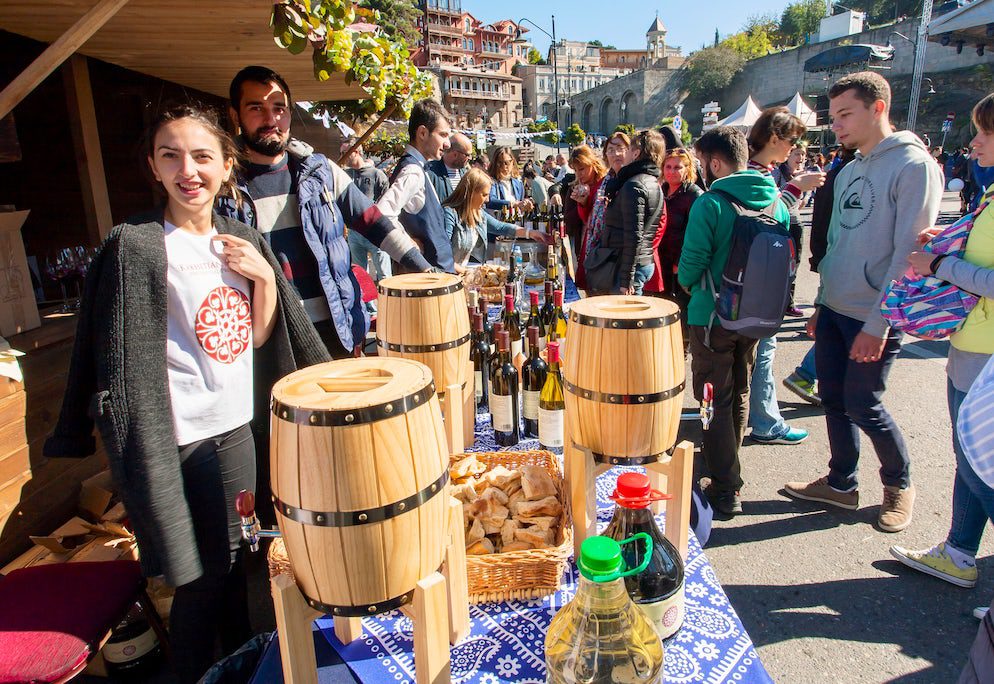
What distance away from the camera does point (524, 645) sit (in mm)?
1196

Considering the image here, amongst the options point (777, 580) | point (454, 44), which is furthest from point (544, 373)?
point (454, 44)

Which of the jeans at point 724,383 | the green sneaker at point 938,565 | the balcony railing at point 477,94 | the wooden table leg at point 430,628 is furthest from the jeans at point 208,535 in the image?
the balcony railing at point 477,94

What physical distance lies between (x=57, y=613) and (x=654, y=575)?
1743mm

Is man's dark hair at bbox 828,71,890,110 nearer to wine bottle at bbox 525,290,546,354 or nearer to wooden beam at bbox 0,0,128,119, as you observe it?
wine bottle at bbox 525,290,546,354

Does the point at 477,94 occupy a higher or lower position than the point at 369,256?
higher

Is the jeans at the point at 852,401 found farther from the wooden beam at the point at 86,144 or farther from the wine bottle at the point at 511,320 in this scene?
the wooden beam at the point at 86,144

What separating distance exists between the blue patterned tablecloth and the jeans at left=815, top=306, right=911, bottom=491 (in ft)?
6.10

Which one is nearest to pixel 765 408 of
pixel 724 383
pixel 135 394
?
pixel 724 383

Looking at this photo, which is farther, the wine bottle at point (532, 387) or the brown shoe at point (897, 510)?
the brown shoe at point (897, 510)

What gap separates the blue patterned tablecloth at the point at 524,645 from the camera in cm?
112

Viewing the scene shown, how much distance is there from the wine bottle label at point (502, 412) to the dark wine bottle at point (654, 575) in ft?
2.68

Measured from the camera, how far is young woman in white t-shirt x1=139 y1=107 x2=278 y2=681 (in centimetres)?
150

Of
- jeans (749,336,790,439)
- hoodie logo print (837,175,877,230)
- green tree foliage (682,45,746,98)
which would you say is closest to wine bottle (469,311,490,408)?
hoodie logo print (837,175,877,230)

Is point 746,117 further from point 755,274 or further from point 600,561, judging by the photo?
point 600,561
